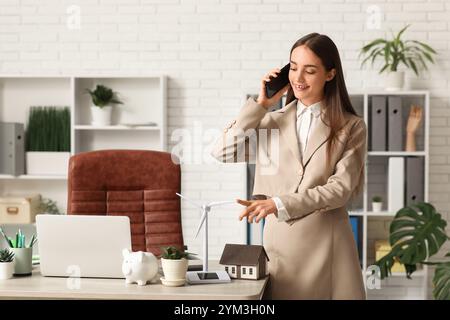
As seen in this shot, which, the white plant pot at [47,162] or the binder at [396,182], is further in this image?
the white plant pot at [47,162]

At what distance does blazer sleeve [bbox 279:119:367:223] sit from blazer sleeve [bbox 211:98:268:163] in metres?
0.29

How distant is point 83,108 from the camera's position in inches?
201

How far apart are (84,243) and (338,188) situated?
0.86m

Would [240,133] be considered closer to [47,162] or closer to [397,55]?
[397,55]

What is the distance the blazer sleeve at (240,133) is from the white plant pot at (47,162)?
2.65 m

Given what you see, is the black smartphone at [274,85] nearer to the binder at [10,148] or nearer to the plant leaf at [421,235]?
the plant leaf at [421,235]

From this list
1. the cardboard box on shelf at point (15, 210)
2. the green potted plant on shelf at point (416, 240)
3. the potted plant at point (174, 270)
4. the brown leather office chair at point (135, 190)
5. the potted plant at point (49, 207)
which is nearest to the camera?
the potted plant at point (174, 270)

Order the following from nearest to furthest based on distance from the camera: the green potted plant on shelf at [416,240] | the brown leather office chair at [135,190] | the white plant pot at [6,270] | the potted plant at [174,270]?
the potted plant at [174,270]
the white plant pot at [6,270]
the brown leather office chair at [135,190]
the green potted plant on shelf at [416,240]

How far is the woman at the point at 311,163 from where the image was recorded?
2.43 metres

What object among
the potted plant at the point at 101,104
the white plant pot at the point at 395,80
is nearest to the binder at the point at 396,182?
the white plant pot at the point at 395,80

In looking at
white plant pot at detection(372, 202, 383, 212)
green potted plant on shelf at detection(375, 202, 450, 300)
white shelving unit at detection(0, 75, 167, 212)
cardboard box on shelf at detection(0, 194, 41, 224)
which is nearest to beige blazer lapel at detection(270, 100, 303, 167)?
green potted plant on shelf at detection(375, 202, 450, 300)

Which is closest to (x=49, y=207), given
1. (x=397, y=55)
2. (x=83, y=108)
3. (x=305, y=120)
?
(x=83, y=108)
